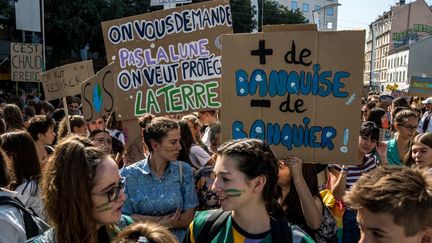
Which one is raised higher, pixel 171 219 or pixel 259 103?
pixel 259 103

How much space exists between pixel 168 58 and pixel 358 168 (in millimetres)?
2206

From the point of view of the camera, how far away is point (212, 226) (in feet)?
7.45

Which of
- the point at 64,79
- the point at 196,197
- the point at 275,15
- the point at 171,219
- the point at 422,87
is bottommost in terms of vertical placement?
the point at 171,219

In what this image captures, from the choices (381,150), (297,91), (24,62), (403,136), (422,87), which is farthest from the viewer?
(422,87)

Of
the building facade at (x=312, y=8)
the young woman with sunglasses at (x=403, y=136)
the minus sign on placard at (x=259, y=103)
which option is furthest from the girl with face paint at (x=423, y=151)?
the building facade at (x=312, y=8)

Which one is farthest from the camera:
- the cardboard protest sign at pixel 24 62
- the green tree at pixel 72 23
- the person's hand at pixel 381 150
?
the green tree at pixel 72 23

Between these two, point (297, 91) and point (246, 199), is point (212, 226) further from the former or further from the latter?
point (297, 91)

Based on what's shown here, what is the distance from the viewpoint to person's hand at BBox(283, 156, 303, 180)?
9.44ft

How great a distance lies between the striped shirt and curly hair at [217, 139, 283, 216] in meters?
1.85

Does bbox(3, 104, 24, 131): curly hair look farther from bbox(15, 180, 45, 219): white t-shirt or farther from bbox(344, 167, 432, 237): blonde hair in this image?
bbox(344, 167, 432, 237): blonde hair

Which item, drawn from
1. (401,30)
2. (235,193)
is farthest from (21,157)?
(401,30)

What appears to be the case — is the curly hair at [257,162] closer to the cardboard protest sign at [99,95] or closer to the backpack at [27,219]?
the backpack at [27,219]

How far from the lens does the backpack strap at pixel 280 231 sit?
215 centimetres

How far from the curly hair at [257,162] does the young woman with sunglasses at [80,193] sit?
0.62m
